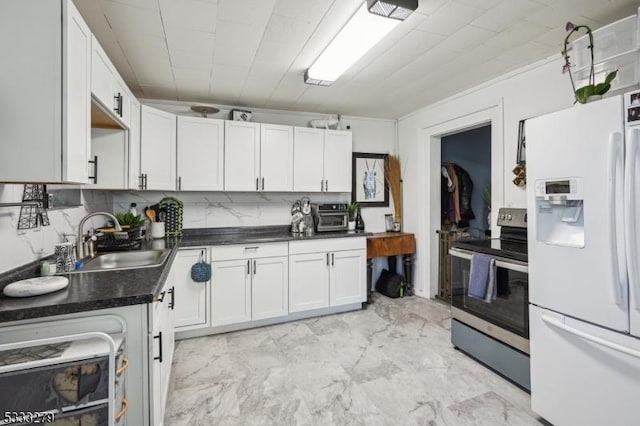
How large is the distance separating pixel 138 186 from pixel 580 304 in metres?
A: 3.31

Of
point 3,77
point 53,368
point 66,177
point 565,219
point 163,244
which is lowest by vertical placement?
point 53,368

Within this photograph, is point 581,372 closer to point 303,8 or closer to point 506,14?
point 506,14

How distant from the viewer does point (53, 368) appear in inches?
37.5

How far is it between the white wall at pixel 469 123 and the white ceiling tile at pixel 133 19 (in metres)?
2.85

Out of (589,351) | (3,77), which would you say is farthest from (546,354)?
(3,77)

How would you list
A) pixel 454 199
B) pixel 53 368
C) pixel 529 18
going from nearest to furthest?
pixel 53 368, pixel 529 18, pixel 454 199

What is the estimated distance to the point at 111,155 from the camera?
240 cm

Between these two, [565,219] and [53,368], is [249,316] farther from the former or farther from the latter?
[565,219]

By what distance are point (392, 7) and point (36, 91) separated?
170 centimetres

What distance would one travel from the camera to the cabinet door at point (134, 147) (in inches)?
99.5

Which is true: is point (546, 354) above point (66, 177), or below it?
below

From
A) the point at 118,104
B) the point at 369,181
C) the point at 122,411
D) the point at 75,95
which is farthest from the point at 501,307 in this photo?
the point at 118,104

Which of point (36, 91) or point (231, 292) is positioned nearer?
point (36, 91)

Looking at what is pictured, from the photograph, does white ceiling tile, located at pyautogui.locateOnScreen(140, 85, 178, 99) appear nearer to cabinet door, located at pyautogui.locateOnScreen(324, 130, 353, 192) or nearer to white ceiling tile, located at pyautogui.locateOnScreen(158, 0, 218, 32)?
white ceiling tile, located at pyautogui.locateOnScreen(158, 0, 218, 32)
